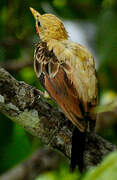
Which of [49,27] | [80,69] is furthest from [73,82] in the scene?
[49,27]

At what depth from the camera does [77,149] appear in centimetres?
325

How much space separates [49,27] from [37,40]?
1.51ft

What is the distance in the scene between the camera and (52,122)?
11.0 ft

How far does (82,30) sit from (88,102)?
141 inches

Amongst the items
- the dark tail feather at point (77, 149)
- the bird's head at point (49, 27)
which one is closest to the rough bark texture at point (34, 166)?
the bird's head at point (49, 27)

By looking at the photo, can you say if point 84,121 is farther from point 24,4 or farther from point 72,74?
point 24,4

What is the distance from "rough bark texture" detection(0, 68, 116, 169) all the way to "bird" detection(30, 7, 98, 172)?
9 centimetres

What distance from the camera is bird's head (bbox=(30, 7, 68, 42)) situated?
4.54 metres

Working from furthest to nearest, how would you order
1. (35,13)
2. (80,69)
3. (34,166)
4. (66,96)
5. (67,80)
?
1. (34,166)
2. (35,13)
3. (80,69)
4. (67,80)
5. (66,96)

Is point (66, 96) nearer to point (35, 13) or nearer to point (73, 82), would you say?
point (73, 82)

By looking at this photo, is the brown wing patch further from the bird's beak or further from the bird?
the bird's beak

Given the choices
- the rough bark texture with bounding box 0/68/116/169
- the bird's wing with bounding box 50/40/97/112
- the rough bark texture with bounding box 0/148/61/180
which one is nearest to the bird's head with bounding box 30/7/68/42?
the bird's wing with bounding box 50/40/97/112

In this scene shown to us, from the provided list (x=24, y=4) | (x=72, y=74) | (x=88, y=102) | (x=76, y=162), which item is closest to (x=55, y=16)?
(x=24, y=4)

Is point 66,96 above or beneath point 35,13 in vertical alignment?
beneath
